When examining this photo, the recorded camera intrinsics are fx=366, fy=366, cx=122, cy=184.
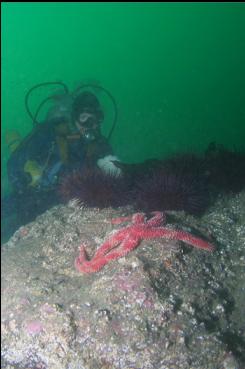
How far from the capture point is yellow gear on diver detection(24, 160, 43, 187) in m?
8.56

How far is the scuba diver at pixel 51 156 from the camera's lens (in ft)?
28.3

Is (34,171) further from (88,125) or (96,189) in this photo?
(96,189)

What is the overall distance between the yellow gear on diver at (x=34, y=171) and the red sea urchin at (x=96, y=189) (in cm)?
259

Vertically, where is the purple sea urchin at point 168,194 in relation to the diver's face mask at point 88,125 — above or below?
below

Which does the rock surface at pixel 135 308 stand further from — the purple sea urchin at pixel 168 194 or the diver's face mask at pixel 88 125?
the diver's face mask at pixel 88 125

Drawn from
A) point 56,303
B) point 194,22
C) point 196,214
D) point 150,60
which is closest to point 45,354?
point 56,303

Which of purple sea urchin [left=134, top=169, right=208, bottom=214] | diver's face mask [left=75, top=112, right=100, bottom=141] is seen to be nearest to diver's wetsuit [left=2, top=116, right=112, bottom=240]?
diver's face mask [left=75, top=112, right=100, bottom=141]

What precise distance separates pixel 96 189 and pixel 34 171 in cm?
310

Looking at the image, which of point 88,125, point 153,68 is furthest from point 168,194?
point 153,68

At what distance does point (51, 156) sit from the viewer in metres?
8.64

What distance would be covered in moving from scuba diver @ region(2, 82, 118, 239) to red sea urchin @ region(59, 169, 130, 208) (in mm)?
2339

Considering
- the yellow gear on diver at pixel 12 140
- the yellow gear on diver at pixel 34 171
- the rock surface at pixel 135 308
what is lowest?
the rock surface at pixel 135 308

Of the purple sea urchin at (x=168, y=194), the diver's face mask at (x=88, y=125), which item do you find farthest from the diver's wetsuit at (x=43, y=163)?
the purple sea urchin at (x=168, y=194)

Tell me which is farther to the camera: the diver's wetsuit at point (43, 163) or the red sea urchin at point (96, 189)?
the diver's wetsuit at point (43, 163)
